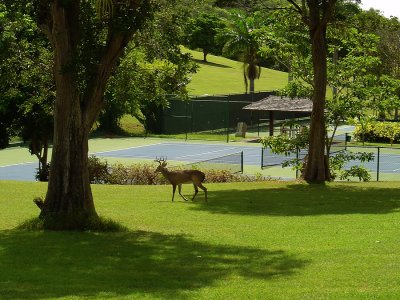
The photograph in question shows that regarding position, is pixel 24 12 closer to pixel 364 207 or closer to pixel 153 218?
pixel 153 218

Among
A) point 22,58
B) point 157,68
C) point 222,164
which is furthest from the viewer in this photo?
point 222,164

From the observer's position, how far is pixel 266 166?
42.8m

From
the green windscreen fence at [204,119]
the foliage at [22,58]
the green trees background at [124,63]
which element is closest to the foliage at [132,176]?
the green trees background at [124,63]

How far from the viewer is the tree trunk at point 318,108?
28.2 metres

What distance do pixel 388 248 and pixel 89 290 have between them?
5599 mm

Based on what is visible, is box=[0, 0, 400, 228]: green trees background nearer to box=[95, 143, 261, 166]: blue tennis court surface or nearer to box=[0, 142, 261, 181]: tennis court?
box=[0, 142, 261, 181]: tennis court

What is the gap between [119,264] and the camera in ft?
40.6

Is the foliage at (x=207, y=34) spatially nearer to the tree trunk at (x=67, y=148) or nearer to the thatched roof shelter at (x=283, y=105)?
the thatched roof shelter at (x=283, y=105)

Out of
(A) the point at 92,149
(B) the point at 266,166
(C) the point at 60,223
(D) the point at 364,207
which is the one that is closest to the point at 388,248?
(C) the point at 60,223

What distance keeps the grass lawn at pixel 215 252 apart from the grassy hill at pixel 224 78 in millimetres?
62746

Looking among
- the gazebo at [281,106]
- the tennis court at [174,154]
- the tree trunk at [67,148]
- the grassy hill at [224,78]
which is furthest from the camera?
the grassy hill at [224,78]

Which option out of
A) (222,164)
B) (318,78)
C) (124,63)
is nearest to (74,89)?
(124,63)

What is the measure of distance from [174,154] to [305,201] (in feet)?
96.9

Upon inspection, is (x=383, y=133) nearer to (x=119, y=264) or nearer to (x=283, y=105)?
(x=283, y=105)
